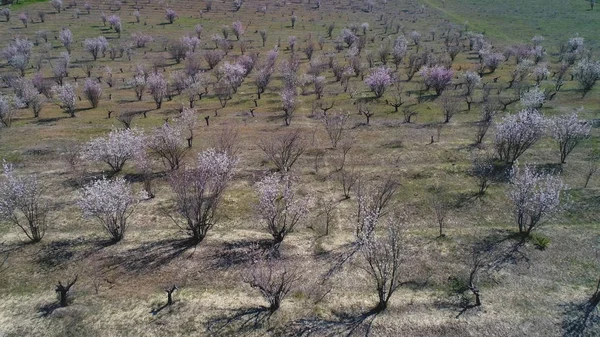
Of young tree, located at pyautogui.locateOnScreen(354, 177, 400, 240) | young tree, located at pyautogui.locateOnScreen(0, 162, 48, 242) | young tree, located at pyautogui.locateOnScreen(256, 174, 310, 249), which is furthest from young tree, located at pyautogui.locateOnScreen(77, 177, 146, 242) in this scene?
young tree, located at pyautogui.locateOnScreen(354, 177, 400, 240)

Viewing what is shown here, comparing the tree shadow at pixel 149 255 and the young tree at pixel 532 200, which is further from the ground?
the young tree at pixel 532 200

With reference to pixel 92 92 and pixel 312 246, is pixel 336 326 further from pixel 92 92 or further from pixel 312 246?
pixel 92 92

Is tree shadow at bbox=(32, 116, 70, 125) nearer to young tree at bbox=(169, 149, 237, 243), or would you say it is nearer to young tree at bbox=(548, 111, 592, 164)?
young tree at bbox=(169, 149, 237, 243)

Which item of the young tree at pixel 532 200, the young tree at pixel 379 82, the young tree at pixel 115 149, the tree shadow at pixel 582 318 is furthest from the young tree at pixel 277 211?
the young tree at pixel 379 82

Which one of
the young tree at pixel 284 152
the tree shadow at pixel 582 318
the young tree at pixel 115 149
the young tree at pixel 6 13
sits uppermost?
the young tree at pixel 6 13

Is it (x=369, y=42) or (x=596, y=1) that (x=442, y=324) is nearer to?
(x=369, y=42)

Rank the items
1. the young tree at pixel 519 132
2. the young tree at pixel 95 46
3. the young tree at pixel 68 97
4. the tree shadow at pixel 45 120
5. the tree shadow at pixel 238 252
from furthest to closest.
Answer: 1. the young tree at pixel 95 46
2. the young tree at pixel 68 97
3. the tree shadow at pixel 45 120
4. the young tree at pixel 519 132
5. the tree shadow at pixel 238 252

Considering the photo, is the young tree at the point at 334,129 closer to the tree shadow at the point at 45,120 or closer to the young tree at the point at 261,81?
the young tree at the point at 261,81
